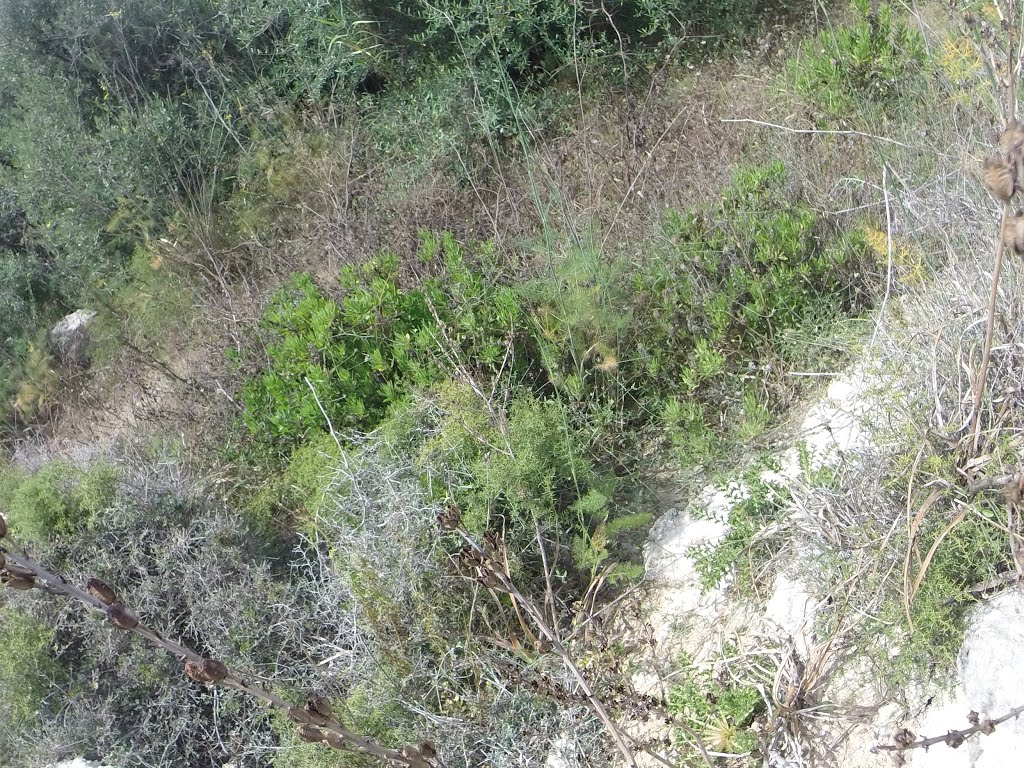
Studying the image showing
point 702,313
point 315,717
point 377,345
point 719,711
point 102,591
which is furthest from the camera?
point 377,345

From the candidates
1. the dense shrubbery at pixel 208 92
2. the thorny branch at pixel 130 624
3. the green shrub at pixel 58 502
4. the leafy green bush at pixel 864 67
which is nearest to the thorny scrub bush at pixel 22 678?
the green shrub at pixel 58 502

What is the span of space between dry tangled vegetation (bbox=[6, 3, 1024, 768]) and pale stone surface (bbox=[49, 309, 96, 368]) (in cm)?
209

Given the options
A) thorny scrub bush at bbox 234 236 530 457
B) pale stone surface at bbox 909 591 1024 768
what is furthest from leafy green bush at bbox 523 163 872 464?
pale stone surface at bbox 909 591 1024 768

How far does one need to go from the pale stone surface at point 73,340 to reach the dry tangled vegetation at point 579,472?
6.85 ft

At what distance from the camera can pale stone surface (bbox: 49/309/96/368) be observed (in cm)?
708

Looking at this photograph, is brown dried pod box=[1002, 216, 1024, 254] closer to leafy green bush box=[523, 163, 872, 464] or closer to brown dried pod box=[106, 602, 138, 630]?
brown dried pod box=[106, 602, 138, 630]

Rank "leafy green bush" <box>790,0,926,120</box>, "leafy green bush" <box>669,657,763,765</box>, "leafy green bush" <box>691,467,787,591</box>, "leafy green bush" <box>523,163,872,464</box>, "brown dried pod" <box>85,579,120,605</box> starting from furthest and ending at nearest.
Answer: "leafy green bush" <box>790,0,926,120</box> < "leafy green bush" <box>523,163,872,464</box> < "leafy green bush" <box>691,467,787,591</box> < "leafy green bush" <box>669,657,763,765</box> < "brown dried pod" <box>85,579,120,605</box>

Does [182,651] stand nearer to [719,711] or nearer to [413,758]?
[413,758]

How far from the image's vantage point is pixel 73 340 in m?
7.14

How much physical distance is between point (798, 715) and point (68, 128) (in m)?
7.15

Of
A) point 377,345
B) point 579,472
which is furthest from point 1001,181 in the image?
point 377,345

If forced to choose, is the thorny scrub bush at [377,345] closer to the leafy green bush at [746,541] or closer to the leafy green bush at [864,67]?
the leafy green bush at [746,541]

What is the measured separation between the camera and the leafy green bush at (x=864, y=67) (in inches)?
180

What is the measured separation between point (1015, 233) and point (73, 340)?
7238 mm
